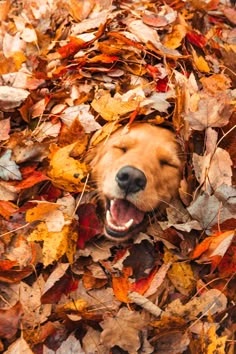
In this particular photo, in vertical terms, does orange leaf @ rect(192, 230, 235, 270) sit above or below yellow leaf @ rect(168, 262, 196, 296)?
above

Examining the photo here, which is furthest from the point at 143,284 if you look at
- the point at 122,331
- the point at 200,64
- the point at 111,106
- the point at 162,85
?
the point at 200,64

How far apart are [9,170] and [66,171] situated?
245 millimetres

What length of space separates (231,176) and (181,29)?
1.01 m

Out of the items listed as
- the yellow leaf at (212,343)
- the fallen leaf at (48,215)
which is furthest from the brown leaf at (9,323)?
the yellow leaf at (212,343)

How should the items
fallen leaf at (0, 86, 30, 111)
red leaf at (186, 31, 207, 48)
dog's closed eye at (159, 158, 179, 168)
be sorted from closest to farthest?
dog's closed eye at (159, 158, 179, 168) < fallen leaf at (0, 86, 30, 111) < red leaf at (186, 31, 207, 48)

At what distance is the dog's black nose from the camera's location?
7.66 ft

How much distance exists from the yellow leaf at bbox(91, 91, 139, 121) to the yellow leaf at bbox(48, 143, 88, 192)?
0.88 feet

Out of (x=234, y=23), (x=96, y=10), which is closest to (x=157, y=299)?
(x=96, y=10)

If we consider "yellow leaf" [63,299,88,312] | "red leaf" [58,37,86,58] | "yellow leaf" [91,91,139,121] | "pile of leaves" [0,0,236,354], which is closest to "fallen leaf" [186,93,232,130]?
"pile of leaves" [0,0,236,354]

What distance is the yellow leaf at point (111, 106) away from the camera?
259 cm

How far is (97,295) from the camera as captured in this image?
230cm

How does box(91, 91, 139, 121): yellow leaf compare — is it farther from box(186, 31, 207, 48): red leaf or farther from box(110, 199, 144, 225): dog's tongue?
box(186, 31, 207, 48): red leaf

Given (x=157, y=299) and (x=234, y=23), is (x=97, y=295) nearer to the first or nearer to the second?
(x=157, y=299)

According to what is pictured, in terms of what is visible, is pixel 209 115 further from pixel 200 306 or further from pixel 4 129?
pixel 4 129
